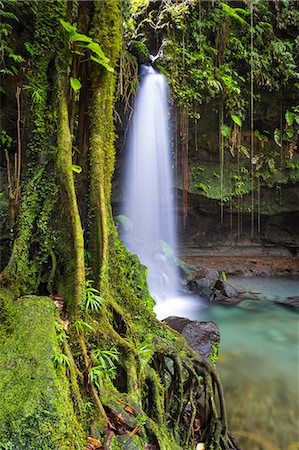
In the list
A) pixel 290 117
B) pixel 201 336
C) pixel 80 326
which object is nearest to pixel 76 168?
pixel 80 326

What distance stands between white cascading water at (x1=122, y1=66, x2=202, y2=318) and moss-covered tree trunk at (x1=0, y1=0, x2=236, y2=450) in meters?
5.22

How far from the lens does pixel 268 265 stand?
41.3 ft

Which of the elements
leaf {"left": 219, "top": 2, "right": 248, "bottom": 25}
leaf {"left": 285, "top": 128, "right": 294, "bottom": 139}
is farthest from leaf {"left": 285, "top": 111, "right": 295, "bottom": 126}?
leaf {"left": 219, "top": 2, "right": 248, "bottom": 25}

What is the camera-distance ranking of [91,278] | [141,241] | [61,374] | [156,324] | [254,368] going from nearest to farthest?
[61,374] → [91,278] → [156,324] → [254,368] → [141,241]

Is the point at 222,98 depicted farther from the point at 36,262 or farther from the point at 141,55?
the point at 36,262

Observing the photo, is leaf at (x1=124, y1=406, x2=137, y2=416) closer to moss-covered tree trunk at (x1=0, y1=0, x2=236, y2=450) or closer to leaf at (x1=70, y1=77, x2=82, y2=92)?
moss-covered tree trunk at (x1=0, y1=0, x2=236, y2=450)

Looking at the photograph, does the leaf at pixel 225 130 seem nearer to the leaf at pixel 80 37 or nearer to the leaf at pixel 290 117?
the leaf at pixel 290 117

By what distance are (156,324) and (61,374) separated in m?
1.48

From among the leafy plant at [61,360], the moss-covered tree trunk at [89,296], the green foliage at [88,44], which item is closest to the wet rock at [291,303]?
the moss-covered tree trunk at [89,296]

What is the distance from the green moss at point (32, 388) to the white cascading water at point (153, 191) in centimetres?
621

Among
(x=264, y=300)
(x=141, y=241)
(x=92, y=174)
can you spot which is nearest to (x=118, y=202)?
(x=141, y=241)

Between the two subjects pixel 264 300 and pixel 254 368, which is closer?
pixel 254 368

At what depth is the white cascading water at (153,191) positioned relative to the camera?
31.1 ft

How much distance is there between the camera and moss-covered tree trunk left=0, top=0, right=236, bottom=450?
2.04 m
